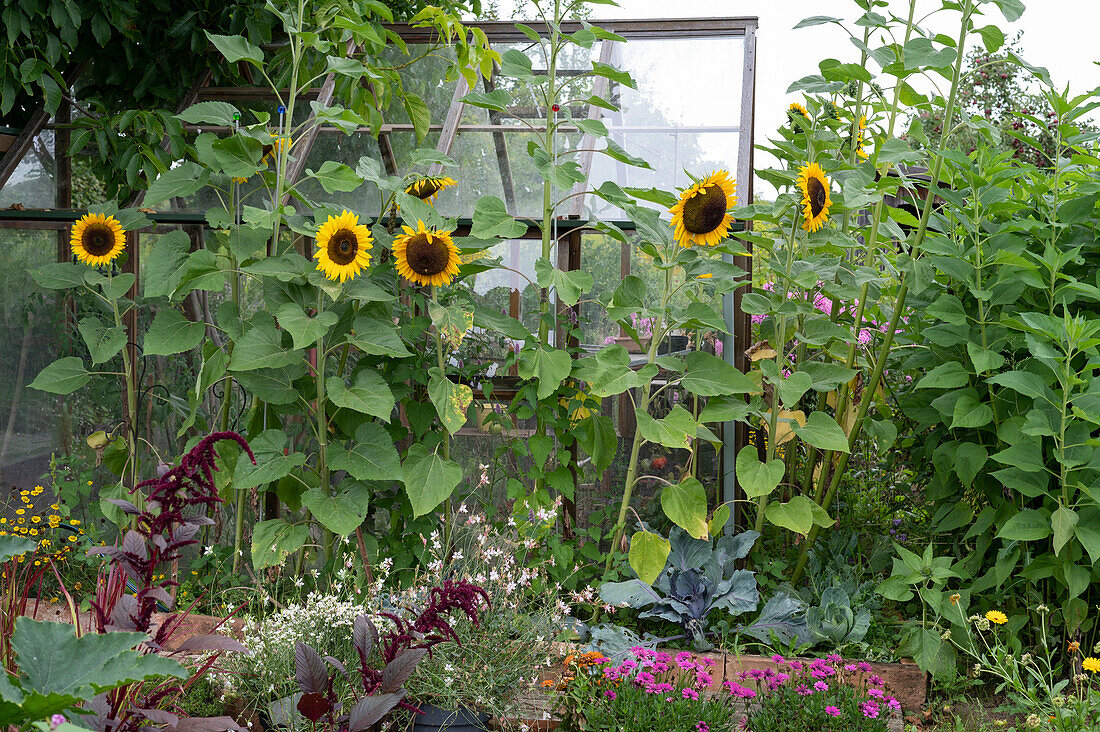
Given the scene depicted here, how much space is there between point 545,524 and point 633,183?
174cm

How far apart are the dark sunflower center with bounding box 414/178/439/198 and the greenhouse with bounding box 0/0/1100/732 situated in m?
0.01

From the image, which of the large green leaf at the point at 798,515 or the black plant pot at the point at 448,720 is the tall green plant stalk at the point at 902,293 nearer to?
the large green leaf at the point at 798,515

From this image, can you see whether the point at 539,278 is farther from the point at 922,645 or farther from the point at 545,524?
the point at 922,645

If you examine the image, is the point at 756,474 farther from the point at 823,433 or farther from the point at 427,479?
the point at 427,479

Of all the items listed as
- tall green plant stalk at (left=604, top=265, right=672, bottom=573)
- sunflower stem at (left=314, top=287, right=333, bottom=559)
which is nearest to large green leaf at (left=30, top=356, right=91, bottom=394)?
sunflower stem at (left=314, top=287, right=333, bottom=559)

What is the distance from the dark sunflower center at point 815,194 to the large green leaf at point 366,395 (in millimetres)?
1442

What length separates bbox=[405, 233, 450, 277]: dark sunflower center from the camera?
8.46 feet

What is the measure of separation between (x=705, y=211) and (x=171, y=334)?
181 centimetres

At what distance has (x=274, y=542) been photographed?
2654 mm

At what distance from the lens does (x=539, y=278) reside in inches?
102

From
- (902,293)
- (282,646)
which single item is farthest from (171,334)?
(902,293)

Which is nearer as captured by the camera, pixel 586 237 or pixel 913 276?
pixel 913 276

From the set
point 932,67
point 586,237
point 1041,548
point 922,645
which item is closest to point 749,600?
point 922,645

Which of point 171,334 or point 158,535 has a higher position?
point 171,334
